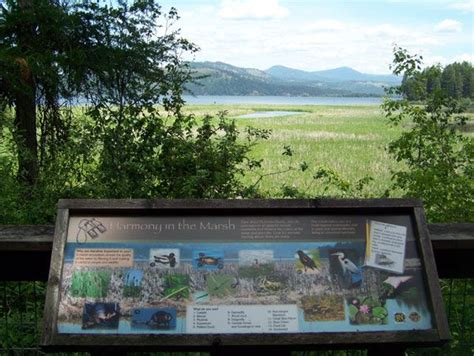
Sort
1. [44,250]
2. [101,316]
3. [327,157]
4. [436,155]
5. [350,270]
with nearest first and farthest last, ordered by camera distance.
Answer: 1. [101,316]
2. [350,270]
3. [44,250]
4. [436,155]
5. [327,157]

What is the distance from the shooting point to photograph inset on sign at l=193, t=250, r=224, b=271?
2412 millimetres

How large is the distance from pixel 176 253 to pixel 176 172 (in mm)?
3520

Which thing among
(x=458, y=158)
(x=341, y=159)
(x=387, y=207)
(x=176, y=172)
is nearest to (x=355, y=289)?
(x=387, y=207)

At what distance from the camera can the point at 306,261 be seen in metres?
A: 2.45

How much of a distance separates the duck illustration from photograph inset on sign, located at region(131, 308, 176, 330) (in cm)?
53

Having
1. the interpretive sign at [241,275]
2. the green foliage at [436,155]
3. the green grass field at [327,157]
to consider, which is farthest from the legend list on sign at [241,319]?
the green grass field at [327,157]

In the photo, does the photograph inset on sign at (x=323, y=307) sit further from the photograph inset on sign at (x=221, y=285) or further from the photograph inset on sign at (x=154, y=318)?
the photograph inset on sign at (x=154, y=318)

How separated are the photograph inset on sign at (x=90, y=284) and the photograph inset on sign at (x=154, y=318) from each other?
15cm

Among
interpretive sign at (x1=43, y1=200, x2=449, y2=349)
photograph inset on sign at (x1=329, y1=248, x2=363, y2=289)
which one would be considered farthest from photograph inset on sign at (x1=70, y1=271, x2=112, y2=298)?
photograph inset on sign at (x1=329, y1=248, x2=363, y2=289)

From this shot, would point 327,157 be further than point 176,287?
Yes

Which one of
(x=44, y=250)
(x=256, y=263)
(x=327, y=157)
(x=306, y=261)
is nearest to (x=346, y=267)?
(x=306, y=261)

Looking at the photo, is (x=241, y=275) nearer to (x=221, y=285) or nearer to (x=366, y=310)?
(x=221, y=285)

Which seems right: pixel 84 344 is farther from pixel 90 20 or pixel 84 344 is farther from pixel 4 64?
pixel 90 20

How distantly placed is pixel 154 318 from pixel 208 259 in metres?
0.31
